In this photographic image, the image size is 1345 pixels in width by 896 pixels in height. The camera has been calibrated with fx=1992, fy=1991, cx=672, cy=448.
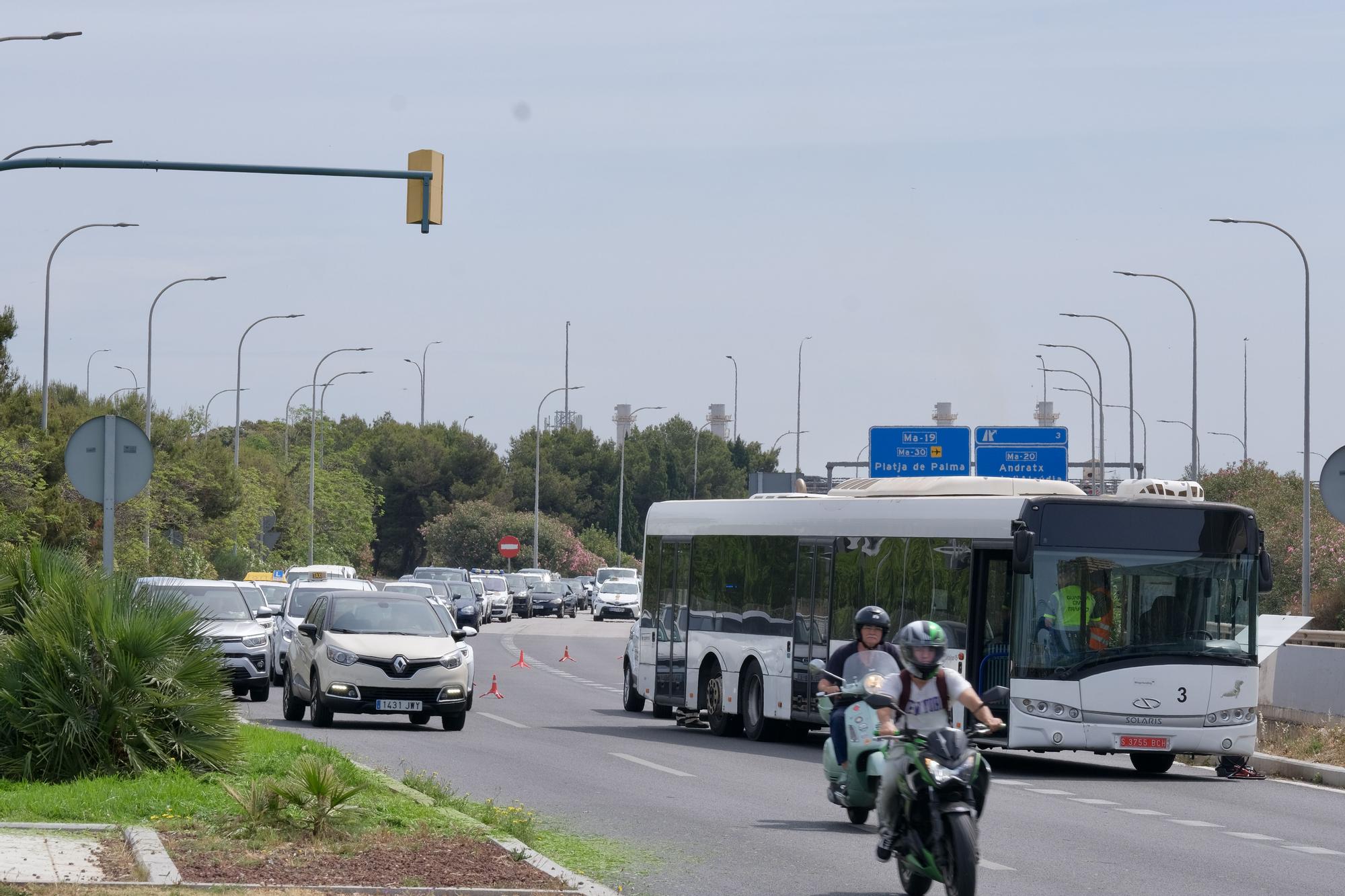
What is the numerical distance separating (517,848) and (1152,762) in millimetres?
11147

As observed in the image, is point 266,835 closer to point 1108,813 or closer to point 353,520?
point 1108,813

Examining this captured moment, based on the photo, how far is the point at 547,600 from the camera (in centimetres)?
8038

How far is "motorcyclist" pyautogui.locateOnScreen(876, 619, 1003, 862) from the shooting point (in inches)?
400

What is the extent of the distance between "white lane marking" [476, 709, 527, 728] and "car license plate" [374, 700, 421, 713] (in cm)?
190

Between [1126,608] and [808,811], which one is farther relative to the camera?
[1126,608]

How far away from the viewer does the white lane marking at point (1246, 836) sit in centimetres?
1404

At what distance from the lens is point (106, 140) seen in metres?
25.4

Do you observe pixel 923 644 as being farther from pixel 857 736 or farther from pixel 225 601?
pixel 225 601

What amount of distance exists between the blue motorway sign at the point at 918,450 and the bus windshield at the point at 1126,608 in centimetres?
1951

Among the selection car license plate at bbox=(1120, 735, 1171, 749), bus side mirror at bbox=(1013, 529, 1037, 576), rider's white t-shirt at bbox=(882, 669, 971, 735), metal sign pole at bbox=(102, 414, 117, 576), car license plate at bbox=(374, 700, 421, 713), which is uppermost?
metal sign pole at bbox=(102, 414, 117, 576)

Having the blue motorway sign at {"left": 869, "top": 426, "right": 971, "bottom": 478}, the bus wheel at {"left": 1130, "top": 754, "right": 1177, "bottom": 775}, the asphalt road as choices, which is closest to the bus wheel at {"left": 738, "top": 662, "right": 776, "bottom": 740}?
the asphalt road

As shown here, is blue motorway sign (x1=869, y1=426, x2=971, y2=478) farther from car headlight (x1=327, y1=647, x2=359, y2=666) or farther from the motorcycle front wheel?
the motorcycle front wheel

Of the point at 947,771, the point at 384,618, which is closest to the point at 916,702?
the point at 947,771

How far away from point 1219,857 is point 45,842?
A: 724cm
